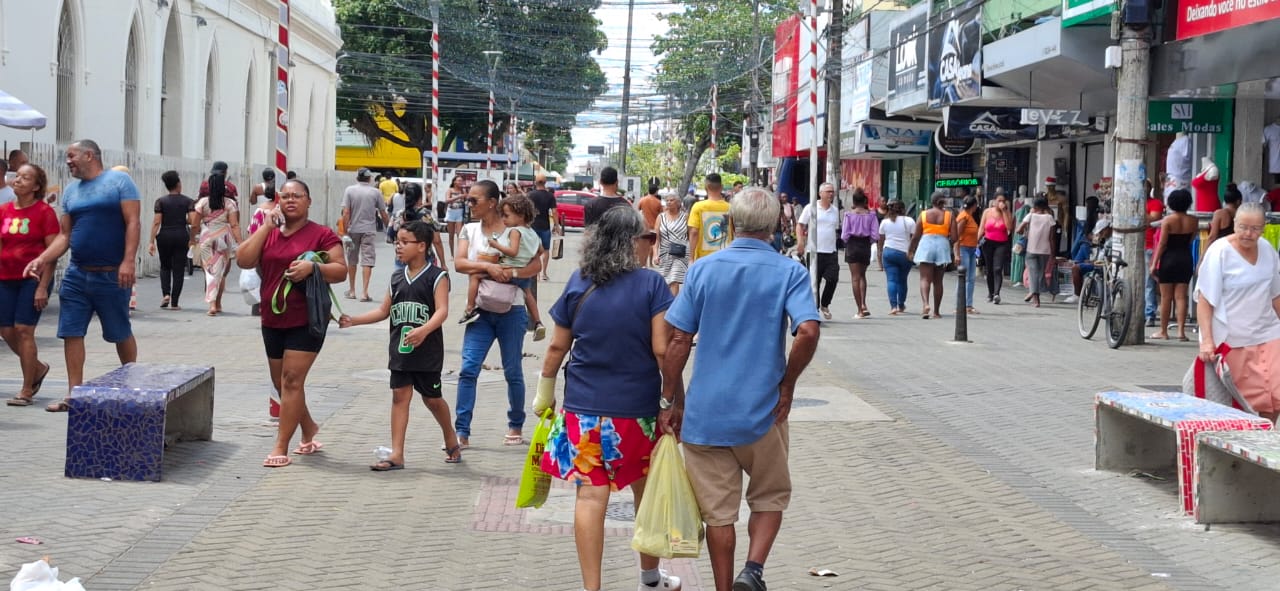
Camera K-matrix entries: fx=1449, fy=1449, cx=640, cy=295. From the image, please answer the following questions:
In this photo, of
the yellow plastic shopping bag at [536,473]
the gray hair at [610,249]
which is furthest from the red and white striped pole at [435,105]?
the yellow plastic shopping bag at [536,473]

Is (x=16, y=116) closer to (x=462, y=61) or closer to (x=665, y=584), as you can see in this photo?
(x=665, y=584)

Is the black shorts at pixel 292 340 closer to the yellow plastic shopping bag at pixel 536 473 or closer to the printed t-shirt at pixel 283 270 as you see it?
the printed t-shirt at pixel 283 270

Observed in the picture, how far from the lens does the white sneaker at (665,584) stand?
573 centimetres

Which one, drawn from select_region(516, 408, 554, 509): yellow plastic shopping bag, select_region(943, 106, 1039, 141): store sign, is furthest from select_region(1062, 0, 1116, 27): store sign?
select_region(516, 408, 554, 509): yellow plastic shopping bag

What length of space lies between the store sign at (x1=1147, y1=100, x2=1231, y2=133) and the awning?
78 cm

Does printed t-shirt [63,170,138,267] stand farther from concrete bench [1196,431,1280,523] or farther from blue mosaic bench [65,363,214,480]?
concrete bench [1196,431,1280,523]

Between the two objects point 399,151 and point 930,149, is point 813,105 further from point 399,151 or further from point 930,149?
point 399,151

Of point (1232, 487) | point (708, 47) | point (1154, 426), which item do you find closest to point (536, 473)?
point (1232, 487)

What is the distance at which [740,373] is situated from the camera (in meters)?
5.37

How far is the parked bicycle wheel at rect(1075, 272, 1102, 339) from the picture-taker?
1585 cm

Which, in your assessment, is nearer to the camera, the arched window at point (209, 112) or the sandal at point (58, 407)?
the sandal at point (58, 407)

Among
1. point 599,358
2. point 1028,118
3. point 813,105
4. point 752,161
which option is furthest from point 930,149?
point 599,358

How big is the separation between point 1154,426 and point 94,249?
6708mm

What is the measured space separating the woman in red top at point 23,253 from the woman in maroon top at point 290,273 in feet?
7.79
